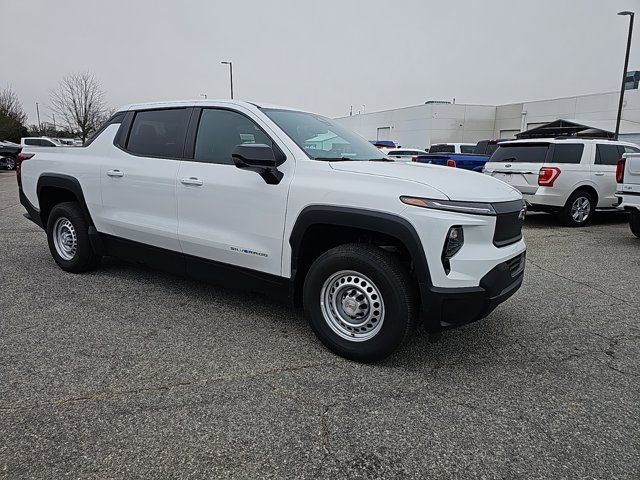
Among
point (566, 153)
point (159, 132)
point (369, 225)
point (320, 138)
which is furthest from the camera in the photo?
point (566, 153)

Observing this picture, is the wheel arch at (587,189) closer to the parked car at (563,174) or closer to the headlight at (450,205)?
the parked car at (563,174)

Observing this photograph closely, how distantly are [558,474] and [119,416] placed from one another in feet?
7.46

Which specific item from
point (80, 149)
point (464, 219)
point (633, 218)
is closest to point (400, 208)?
point (464, 219)

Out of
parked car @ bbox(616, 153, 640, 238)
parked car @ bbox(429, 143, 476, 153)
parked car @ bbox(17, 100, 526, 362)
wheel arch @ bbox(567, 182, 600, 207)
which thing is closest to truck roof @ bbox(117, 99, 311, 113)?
parked car @ bbox(17, 100, 526, 362)

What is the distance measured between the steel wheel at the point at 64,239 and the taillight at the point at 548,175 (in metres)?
8.08

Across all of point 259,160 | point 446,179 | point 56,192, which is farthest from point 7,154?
point 446,179

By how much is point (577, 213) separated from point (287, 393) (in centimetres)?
865

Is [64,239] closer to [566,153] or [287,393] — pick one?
[287,393]

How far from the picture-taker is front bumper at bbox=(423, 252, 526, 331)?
9.57ft

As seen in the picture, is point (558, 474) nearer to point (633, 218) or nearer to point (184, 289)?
point (184, 289)

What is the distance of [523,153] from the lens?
9594 mm

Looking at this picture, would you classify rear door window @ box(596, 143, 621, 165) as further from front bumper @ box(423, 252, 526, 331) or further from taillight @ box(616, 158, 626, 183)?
front bumper @ box(423, 252, 526, 331)

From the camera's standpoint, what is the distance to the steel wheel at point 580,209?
9.43 metres

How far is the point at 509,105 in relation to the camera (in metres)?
45.5
